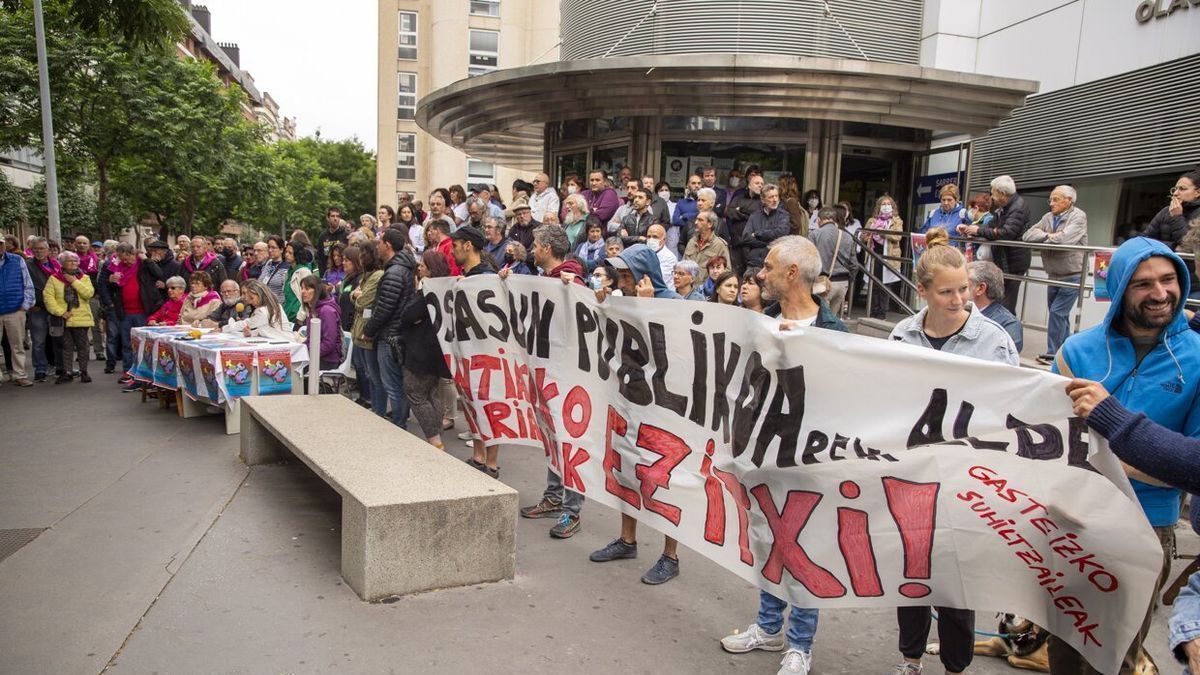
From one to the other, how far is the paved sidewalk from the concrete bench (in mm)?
111

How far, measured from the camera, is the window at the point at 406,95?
47312 mm

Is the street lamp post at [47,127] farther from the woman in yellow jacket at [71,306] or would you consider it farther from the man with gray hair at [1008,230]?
the man with gray hair at [1008,230]

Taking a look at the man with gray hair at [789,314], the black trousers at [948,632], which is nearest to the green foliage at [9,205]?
the man with gray hair at [789,314]

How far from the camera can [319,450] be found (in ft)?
17.4

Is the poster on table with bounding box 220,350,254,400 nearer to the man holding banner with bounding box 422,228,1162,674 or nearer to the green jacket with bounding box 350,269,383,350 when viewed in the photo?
the green jacket with bounding box 350,269,383,350

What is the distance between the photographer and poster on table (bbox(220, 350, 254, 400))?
824 centimetres

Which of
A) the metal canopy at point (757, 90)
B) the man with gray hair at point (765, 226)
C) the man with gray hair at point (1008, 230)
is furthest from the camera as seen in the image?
the metal canopy at point (757, 90)

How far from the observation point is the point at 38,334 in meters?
11.9

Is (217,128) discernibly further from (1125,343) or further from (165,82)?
(1125,343)

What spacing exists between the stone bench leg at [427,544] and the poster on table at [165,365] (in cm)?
565

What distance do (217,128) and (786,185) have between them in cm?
2966

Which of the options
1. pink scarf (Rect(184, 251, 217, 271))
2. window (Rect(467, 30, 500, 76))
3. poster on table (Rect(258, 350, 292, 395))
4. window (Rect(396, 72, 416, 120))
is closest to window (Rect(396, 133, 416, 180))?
window (Rect(396, 72, 416, 120))

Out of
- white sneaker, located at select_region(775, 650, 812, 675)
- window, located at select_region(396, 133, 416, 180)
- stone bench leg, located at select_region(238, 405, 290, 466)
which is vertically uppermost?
window, located at select_region(396, 133, 416, 180)

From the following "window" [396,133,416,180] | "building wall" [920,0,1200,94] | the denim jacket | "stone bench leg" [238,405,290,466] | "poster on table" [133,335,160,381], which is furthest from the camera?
"window" [396,133,416,180]
